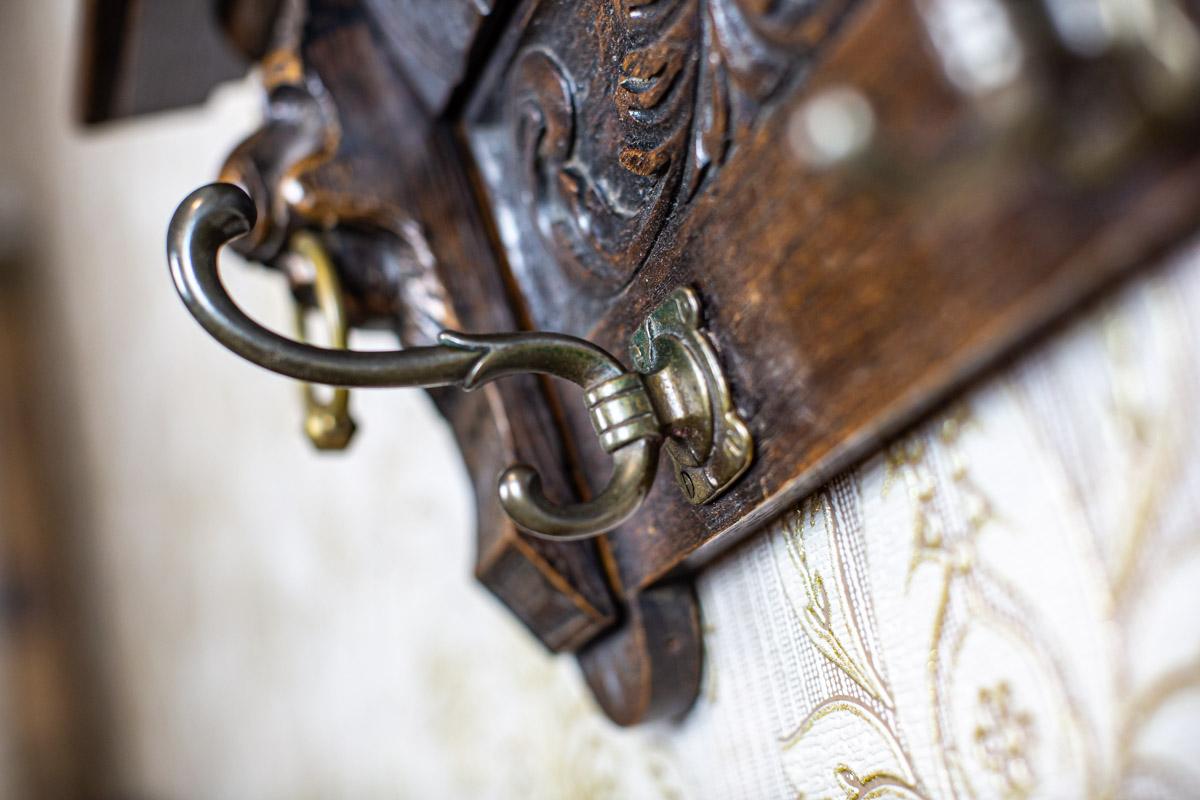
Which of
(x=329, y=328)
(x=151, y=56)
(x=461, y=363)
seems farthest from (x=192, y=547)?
(x=461, y=363)

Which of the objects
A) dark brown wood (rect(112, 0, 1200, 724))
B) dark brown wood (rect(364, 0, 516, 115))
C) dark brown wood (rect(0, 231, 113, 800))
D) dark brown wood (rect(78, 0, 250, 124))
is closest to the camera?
dark brown wood (rect(112, 0, 1200, 724))

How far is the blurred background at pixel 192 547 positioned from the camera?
0.62m

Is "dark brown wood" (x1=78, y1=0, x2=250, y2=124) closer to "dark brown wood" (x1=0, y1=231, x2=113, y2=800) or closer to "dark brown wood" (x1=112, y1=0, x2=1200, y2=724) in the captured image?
"dark brown wood" (x1=112, y1=0, x2=1200, y2=724)

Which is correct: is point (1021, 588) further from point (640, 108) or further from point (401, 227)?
point (401, 227)

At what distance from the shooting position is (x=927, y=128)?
0.18m

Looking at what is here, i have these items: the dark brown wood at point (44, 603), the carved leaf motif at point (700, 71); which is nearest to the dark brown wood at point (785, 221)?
the carved leaf motif at point (700, 71)

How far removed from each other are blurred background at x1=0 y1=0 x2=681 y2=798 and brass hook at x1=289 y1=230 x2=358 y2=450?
159 millimetres

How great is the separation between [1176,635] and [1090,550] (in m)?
0.02

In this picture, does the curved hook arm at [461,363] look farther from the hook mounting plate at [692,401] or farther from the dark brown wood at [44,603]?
the dark brown wood at [44,603]

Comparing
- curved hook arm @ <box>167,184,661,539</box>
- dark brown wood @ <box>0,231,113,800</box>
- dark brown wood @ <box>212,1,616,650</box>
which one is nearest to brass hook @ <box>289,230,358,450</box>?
dark brown wood @ <box>212,1,616,650</box>

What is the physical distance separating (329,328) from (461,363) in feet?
0.45

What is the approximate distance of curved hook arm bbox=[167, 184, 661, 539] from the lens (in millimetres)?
263

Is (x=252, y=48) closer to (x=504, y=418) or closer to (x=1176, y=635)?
(x=504, y=418)

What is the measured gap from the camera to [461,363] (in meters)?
0.27
